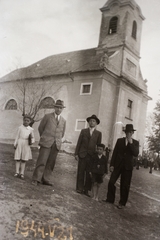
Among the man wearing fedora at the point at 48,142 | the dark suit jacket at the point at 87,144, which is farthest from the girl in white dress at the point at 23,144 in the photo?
the dark suit jacket at the point at 87,144

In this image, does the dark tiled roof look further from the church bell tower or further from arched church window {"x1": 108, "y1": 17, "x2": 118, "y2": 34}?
arched church window {"x1": 108, "y1": 17, "x2": 118, "y2": 34}

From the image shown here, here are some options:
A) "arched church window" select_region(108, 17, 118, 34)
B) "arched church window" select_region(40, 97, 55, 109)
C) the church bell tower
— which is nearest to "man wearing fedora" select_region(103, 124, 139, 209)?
"arched church window" select_region(40, 97, 55, 109)

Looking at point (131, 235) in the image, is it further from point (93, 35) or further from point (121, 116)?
point (121, 116)

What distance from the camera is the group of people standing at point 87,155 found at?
3.54 metres

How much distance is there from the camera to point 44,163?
3.65 metres

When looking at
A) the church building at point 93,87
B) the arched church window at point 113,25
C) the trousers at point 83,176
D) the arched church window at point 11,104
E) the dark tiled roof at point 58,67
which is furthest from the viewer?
the arched church window at point 11,104

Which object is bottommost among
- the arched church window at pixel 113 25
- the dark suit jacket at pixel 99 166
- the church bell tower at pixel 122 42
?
the dark suit jacket at pixel 99 166

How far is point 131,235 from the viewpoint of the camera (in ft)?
8.48

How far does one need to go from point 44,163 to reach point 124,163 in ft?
3.98

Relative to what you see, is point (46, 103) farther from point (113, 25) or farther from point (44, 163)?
point (44, 163)

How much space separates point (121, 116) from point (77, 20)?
25.5 feet

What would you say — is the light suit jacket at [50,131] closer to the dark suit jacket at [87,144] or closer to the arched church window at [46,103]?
the dark suit jacket at [87,144]

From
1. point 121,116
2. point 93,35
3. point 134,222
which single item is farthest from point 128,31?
point 134,222

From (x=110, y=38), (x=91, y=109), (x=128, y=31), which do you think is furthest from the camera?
(x=110, y=38)
